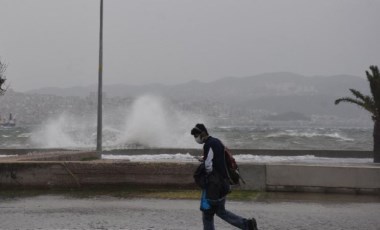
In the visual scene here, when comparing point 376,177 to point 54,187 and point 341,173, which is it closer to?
point 341,173

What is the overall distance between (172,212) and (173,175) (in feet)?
7.46

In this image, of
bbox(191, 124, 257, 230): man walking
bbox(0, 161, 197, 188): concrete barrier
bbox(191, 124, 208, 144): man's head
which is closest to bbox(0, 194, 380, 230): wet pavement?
bbox(0, 161, 197, 188): concrete barrier

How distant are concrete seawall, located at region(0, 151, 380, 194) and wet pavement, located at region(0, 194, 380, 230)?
352 mm

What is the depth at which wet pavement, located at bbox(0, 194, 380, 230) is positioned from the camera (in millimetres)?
8242

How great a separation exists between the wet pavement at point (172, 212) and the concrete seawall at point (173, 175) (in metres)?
0.35

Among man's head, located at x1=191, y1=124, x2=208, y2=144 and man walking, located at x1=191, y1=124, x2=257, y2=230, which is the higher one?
man's head, located at x1=191, y1=124, x2=208, y2=144

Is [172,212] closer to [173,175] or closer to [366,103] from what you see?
[173,175]

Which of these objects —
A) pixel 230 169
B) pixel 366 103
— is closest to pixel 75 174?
pixel 230 169

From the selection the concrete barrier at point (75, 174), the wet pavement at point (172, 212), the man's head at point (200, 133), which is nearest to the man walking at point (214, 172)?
the man's head at point (200, 133)

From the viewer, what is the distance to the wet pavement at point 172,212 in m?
8.24

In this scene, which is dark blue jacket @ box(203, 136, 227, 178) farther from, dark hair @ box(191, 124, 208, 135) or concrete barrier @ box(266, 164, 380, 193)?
concrete barrier @ box(266, 164, 380, 193)

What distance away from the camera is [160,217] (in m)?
8.88

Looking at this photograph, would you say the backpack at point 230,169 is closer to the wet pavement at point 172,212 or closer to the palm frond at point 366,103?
the wet pavement at point 172,212

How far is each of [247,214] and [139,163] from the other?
339 cm
